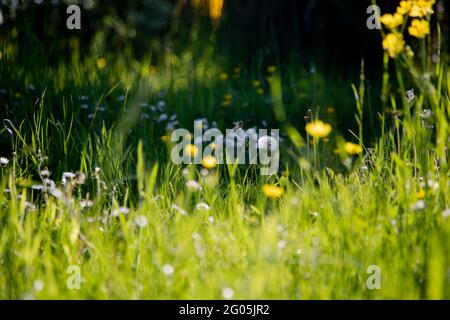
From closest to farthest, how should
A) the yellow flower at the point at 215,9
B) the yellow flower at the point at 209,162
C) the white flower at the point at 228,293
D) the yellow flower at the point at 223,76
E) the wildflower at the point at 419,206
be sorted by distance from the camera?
the white flower at the point at 228,293 → the wildflower at the point at 419,206 → the yellow flower at the point at 209,162 → the yellow flower at the point at 223,76 → the yellow flower at the point at 215,9

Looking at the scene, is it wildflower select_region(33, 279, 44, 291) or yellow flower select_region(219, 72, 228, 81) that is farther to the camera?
yellow flower select_region(219, 72, 228, 81)

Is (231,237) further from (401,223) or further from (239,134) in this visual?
(239,134)

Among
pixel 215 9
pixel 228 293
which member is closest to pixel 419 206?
pixel 228 293

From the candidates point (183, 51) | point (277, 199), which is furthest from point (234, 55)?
point (277, 199)

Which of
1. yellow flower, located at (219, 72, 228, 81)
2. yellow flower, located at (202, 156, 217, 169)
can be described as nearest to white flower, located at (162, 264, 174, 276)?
yellow flower, located at (202, 156, 217, 169)

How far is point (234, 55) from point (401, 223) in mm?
3712

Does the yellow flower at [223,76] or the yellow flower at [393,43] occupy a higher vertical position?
the yellow flower at [223,76]

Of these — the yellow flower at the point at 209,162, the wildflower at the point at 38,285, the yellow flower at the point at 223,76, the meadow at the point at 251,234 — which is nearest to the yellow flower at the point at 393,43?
the meadow at the point at 251,234

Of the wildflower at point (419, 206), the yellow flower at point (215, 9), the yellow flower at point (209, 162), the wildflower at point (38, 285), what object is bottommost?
the wildflower at point (38, 285)

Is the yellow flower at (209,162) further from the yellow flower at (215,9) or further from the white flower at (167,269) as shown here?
the yellow flower at (215,9)

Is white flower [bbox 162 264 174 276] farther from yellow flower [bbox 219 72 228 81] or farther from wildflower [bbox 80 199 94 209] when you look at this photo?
yellow flower [bbox 219 72 228 81]

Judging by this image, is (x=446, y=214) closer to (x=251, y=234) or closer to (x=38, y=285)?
(x=251, y=234)

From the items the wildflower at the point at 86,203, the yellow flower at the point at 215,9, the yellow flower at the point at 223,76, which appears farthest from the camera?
the yellow flower at the point at 215,9
